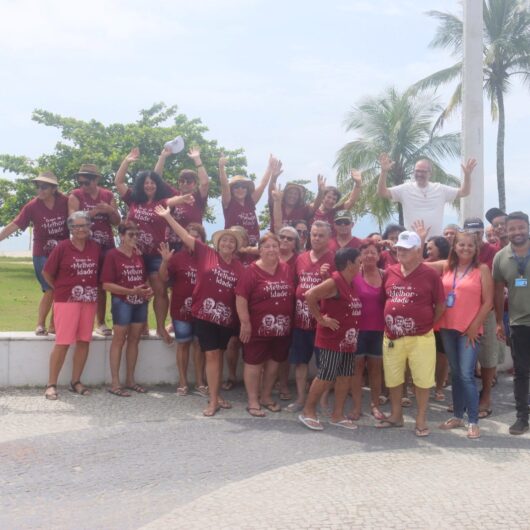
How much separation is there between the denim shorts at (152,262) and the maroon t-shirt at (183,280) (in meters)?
0.59

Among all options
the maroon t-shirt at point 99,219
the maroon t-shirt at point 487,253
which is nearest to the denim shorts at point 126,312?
the maroon t-shirt at point 99,219

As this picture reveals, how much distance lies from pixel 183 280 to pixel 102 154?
21.9m

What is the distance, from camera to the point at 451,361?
6.16m

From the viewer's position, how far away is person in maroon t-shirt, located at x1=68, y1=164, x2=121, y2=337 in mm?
7531

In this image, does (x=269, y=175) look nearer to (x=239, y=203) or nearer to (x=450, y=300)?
(x=239, y=203)

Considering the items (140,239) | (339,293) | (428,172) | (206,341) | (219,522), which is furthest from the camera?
(428,172)

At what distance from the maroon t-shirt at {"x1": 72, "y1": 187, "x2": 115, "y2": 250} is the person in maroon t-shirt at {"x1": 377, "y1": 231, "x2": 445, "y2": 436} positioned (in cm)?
341

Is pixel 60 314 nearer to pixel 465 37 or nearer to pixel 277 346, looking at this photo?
pixel 277 346

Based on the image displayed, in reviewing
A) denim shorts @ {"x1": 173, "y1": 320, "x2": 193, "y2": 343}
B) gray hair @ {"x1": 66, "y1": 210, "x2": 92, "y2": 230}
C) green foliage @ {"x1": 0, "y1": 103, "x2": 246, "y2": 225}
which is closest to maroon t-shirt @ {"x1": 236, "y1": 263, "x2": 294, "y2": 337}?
denim shorts @ {"x1": 173, "y1": 320, "x2": 193, "y2": 343}

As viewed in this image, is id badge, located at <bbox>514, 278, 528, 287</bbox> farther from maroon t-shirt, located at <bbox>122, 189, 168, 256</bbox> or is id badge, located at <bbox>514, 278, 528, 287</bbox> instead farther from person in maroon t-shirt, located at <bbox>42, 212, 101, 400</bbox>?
person in maroon t-shirt, located at <bbox>42, 212, 101, 400</bbox>

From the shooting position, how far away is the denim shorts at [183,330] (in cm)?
714

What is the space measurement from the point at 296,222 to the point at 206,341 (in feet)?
6.97

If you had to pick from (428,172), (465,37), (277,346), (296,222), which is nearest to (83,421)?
(277,346)

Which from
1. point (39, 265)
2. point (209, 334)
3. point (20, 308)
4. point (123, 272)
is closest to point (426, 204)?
point (209, 334)
